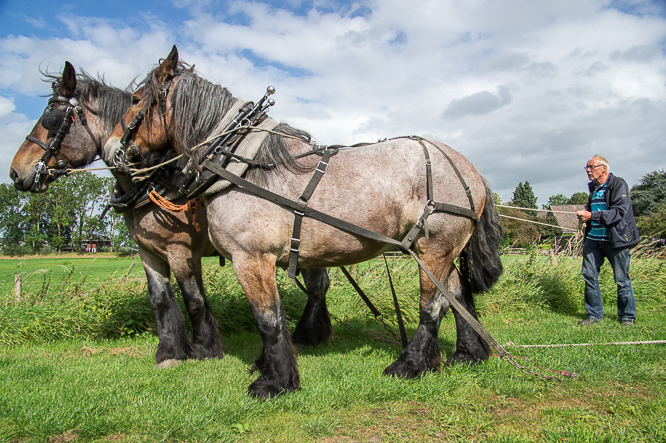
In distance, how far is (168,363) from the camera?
382 centimetres

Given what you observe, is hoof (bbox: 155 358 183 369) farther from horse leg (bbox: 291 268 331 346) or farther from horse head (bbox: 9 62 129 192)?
horse head (bbox: 9 62 129 192)

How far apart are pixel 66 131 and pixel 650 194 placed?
53.7m

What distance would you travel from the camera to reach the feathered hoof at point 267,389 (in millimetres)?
2814

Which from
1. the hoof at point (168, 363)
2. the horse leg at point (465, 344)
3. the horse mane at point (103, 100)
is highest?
the horse mane at point (103, 100)

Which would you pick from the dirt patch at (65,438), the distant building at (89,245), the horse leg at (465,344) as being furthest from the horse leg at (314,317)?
the distant building at (89,245)

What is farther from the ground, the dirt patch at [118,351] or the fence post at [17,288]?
the fence post at [17,288]

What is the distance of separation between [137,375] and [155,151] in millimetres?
1987

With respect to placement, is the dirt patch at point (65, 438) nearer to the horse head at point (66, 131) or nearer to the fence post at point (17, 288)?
the horse head at point (66, 131)

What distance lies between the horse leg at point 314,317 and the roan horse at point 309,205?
1.26 meters

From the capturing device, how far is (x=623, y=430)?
7.43ft

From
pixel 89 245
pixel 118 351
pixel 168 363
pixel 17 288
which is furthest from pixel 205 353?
pixel 89 245

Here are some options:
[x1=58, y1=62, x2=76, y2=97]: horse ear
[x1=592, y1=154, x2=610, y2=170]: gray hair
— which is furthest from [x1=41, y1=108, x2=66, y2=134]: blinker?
[x1=592, y1=154, x2=610, y2=170]: gray hair

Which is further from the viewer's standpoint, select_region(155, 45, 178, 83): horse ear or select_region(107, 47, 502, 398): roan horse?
select_region(155, 45, 178, 83): horse ear

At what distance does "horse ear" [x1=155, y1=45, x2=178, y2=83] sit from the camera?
9.88ft
